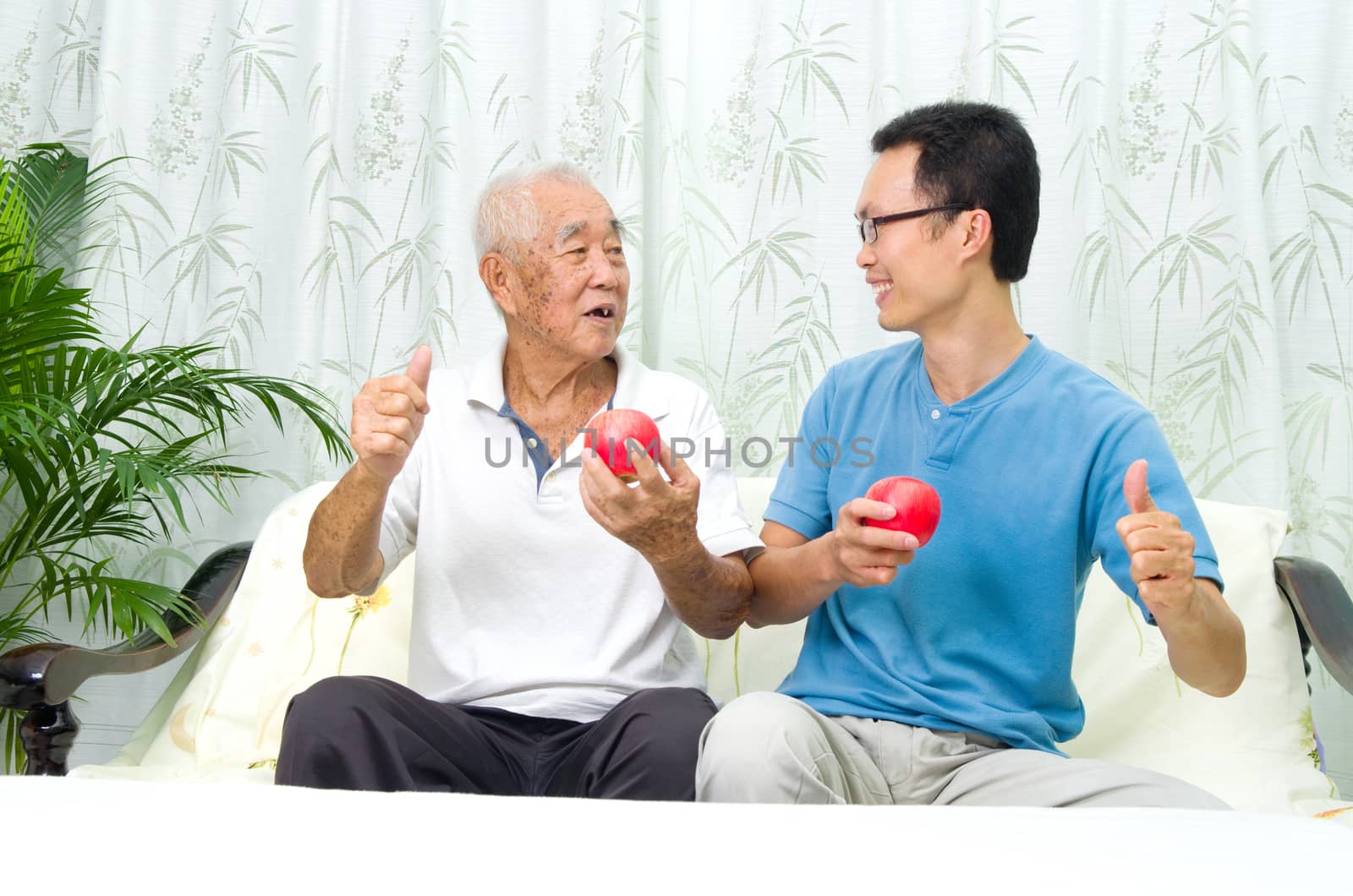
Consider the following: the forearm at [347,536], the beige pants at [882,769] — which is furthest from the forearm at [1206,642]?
the forearm at [347,536]

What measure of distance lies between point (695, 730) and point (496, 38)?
5.10 feet

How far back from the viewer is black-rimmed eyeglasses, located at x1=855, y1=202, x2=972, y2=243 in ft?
5.25

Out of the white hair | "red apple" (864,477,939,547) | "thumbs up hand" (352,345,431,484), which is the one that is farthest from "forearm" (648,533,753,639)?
the white hair

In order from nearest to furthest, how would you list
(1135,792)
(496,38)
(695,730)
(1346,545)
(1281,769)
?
(1135,792) < (695,730) < (1281,769) < (1346,545) < (496,38)

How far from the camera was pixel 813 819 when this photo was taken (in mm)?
764

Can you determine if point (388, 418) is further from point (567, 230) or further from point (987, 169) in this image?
point (987, 169)

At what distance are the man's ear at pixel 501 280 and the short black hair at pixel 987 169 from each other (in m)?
0.62

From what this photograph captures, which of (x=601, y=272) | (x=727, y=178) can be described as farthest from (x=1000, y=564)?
(x=727, y=178)

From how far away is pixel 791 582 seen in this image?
1.50 meters

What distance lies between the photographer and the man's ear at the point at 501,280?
1.78 meters

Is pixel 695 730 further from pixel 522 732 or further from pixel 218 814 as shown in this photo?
pixel 218 814

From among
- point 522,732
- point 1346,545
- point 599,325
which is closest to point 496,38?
point 599,325

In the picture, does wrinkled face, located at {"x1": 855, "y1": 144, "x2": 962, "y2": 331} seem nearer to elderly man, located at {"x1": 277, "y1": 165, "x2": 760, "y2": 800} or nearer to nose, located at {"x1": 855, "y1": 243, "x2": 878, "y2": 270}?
nose, located at {"x1": 855, "y1": 243, "x2": 878, "y2": 270}

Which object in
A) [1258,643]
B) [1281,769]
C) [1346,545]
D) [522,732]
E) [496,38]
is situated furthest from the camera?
[496,38]
